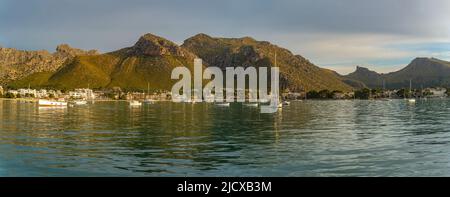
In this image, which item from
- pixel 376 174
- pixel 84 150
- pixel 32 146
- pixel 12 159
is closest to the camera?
pixel 376 174

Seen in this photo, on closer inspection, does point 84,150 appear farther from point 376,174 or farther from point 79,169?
point 376,174

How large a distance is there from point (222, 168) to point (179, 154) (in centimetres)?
767

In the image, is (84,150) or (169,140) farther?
(169,140)

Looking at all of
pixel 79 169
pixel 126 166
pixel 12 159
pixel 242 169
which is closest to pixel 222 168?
pixel 242 169

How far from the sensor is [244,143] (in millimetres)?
43188

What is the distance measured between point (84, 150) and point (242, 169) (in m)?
16.2

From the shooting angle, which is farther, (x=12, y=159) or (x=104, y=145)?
(x=104, y=145)

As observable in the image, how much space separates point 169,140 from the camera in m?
46.9
